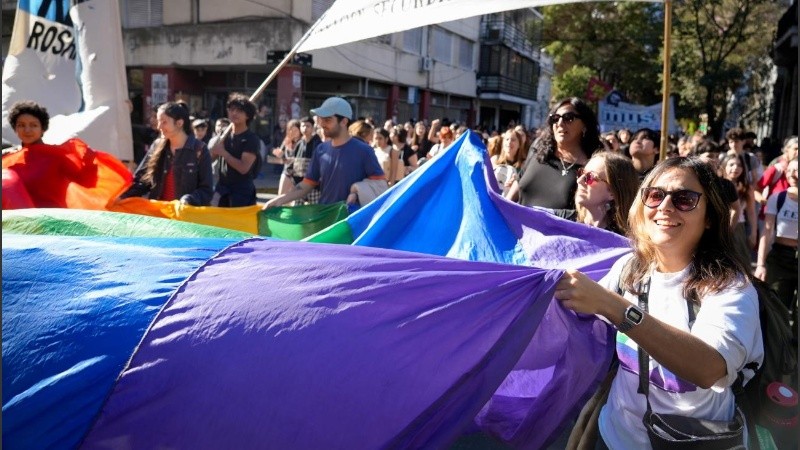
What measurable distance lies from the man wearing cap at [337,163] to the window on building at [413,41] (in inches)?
978

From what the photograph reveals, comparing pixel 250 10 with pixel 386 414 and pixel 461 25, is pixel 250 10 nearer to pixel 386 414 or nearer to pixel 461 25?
pixel 461 25

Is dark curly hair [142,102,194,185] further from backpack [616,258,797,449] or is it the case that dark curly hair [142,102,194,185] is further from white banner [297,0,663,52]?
backpack [616,258,797,449]

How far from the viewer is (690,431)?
189 centimetres

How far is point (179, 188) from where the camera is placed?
544 centimetres

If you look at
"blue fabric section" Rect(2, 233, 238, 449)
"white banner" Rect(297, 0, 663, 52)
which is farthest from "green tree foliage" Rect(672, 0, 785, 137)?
"blue fabric section" Rect(2, 233, 238, 449)

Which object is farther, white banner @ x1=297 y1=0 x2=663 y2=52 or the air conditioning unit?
the air conditioning unit

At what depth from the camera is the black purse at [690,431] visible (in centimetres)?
187

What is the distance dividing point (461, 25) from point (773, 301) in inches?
1427

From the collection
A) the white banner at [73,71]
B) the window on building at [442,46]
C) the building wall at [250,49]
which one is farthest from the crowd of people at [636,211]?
the window on building at [442,46]

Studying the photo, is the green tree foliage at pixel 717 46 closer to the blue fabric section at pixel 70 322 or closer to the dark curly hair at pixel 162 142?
the dark curly hair at pixel 162 142

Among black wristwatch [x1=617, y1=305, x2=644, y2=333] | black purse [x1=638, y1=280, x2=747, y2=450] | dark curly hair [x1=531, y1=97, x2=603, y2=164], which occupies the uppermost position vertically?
dark curly hair [x1=531, y1=97, x2=603, y2=164]

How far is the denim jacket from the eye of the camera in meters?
5.44

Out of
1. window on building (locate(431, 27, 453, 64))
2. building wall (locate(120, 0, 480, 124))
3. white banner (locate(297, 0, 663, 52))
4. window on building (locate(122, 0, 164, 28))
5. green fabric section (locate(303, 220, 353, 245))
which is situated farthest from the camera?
window on building (locate(431, 27, 453, 64))

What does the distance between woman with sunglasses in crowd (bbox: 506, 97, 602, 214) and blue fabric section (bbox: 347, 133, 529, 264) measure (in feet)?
1.49
